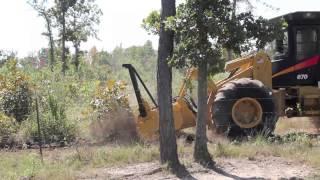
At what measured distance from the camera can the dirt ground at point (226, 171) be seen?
30.2ft

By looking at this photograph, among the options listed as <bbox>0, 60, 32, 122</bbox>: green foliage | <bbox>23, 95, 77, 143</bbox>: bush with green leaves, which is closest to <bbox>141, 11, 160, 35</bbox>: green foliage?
<bbox>23, 95, 77, 143</bbox>: bush with green leaves

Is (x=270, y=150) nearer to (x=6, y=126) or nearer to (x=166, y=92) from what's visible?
(x=166, y=92)

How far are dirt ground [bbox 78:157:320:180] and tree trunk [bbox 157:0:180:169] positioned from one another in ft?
0.95

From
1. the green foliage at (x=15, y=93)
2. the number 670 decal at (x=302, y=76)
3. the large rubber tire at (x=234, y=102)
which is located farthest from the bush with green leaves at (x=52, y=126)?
the number 670 decal at (x=302, y=76)

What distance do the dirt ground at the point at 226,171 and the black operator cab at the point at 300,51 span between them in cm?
456

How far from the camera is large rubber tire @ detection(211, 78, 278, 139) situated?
42.4 feet

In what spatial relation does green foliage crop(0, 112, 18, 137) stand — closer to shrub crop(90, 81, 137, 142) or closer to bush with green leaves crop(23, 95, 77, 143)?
bush with green leaves crop(23, 95, 77, 143)

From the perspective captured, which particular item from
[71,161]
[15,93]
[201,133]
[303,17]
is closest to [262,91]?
[303,17]

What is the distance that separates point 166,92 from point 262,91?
4.26 meters

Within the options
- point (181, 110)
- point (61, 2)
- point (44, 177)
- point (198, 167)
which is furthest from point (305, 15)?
point (61, 2)

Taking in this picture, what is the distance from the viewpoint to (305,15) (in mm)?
14094

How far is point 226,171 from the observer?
9516 millimetres

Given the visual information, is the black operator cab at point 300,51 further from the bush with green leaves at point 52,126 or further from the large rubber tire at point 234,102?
the bush with green leaves at point 52,126

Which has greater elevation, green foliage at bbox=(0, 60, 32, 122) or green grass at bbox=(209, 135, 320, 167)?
green foliage at bbox=(0, 60, 32, 122)
